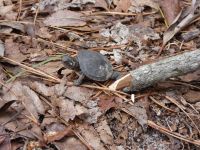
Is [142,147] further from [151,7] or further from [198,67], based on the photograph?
[151,7]

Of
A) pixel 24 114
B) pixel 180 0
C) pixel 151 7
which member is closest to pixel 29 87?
pixel 24 114

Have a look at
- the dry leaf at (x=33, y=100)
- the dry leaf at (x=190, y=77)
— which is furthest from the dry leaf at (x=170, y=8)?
the dry leaf at (x=33, y=100)

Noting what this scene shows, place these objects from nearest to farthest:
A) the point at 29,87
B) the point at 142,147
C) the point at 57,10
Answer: the point at 142,147 < the point at 29,87 < the point at 57,10

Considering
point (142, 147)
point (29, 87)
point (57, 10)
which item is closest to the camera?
point (142, 147)

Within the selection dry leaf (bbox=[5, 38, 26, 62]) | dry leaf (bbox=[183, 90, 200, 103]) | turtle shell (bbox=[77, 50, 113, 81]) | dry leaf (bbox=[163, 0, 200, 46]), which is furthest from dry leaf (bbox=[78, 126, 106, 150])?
dry leaf (bbox=[163, 0, 200, 46])

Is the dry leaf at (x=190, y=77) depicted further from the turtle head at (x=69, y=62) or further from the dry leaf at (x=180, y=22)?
the turtle head at (x=69, y=62)

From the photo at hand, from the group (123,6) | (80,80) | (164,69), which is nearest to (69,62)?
(80,80)

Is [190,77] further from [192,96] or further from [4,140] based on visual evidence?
[4,140]

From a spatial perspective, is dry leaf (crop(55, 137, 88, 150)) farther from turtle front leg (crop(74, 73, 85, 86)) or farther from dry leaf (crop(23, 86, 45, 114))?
turtle front leg (crop(74, 73, 85, 86))
